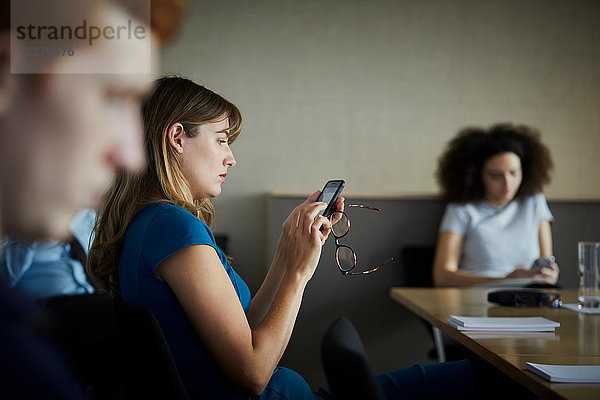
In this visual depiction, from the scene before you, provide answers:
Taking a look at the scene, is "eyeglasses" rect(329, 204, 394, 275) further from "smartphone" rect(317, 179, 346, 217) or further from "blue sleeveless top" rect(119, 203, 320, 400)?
"blue sleeveless top" rect(119, 203, 320, 400)

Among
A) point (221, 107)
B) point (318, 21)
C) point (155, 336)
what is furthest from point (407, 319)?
point (155, 336)

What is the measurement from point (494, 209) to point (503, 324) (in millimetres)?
1173

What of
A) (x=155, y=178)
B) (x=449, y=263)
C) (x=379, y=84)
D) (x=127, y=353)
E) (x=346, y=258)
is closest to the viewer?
(x=127, y=353)

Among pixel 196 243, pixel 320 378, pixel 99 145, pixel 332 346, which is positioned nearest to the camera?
pixel 99 145

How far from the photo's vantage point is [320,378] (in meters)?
2.30

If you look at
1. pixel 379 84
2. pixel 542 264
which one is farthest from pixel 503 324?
pixel 379 84

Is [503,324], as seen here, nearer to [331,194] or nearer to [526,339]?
[526,339]

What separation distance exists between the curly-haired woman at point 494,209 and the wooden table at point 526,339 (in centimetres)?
55

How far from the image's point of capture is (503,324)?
1.17 metres

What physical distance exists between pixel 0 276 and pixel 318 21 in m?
2.44

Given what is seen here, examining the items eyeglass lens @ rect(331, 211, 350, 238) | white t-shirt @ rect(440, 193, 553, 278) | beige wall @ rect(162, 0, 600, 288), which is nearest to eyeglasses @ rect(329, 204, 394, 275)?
Answer: eyeglass lens @ rect(331, 211, 350, 238)

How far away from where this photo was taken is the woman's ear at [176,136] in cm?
99

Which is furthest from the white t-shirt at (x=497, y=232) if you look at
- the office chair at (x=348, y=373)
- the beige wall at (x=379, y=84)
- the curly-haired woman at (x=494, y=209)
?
the office chair at (x=348, y=373)

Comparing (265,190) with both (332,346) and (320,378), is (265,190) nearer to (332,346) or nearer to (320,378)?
(320,378)
